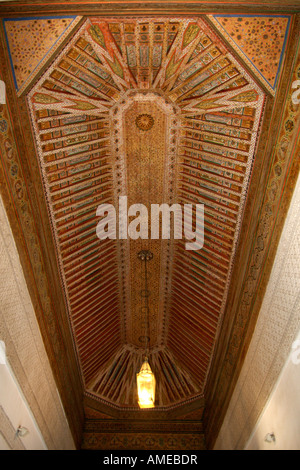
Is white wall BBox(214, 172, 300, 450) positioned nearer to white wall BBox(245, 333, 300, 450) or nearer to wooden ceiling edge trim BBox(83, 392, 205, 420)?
white wall BBox(245, 333, 300, 450)

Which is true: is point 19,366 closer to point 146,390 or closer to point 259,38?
point 146,390

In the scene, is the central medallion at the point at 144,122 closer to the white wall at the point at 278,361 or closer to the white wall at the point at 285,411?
the white wall at the point at 278,361

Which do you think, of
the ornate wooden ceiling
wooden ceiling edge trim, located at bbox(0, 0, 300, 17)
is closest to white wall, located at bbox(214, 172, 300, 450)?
the ornate wooden ceiling

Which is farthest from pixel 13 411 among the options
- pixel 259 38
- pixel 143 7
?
pixel 259 38

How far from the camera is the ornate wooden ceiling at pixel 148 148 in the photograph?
91.7 inches

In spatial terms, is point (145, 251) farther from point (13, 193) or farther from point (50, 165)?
point (13, 193)

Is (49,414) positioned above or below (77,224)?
below

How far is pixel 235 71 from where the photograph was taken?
250cm

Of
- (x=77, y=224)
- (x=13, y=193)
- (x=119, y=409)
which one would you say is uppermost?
(x=13, y=193)

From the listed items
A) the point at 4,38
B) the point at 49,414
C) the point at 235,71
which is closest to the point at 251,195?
the point at 235,71

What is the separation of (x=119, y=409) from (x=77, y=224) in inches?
131

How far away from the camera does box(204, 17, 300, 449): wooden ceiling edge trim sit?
94.5 inches

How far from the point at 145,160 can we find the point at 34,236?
1321 mm

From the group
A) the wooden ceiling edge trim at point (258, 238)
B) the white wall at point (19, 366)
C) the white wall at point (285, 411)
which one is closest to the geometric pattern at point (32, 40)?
the white wall at point (19, 366)
